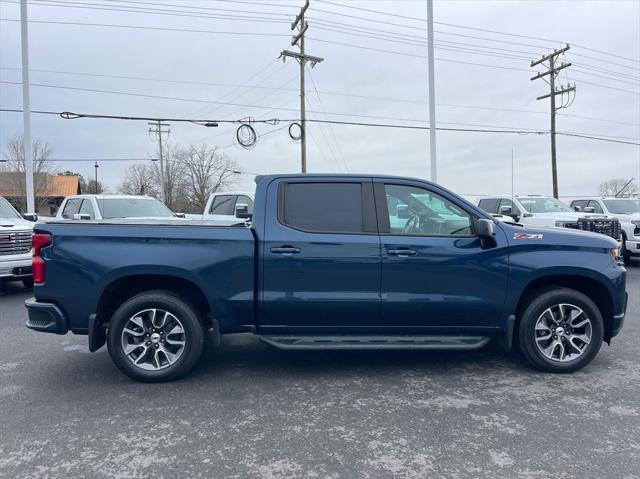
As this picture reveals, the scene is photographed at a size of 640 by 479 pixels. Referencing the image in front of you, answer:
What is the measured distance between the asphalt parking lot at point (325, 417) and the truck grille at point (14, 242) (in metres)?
4.10

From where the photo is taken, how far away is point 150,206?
11828 mm

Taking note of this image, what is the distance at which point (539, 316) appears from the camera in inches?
185

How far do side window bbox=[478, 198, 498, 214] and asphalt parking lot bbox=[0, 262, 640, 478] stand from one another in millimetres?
9618

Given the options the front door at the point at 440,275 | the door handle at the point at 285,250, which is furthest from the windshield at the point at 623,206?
the door handle at the point at 285,250

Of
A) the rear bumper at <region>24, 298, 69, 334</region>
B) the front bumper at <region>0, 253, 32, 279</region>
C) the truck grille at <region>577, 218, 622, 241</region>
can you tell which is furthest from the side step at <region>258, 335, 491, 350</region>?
the truck grille at <region>577, 218, 622, 241</region>

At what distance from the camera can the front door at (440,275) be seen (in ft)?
15.1

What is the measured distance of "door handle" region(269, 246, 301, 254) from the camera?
4.54 metres

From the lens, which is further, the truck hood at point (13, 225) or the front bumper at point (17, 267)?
the truck hood at point (13, 225)

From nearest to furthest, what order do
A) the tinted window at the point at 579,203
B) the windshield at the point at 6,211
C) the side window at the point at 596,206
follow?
the windshield at the point at 6,211 → the side window at the point at 596,206 → the tinted window at the point at 579,203

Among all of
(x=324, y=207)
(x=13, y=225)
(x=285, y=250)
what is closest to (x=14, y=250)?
(x=13, y=225)

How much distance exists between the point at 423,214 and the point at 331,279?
111cm

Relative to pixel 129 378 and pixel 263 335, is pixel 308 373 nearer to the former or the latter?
pixel 263 335

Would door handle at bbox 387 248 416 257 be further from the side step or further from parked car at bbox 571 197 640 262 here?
parked car at bbox 571 197 640 262

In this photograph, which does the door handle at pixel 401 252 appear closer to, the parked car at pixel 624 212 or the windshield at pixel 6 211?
the windshield at pixel 6 211
